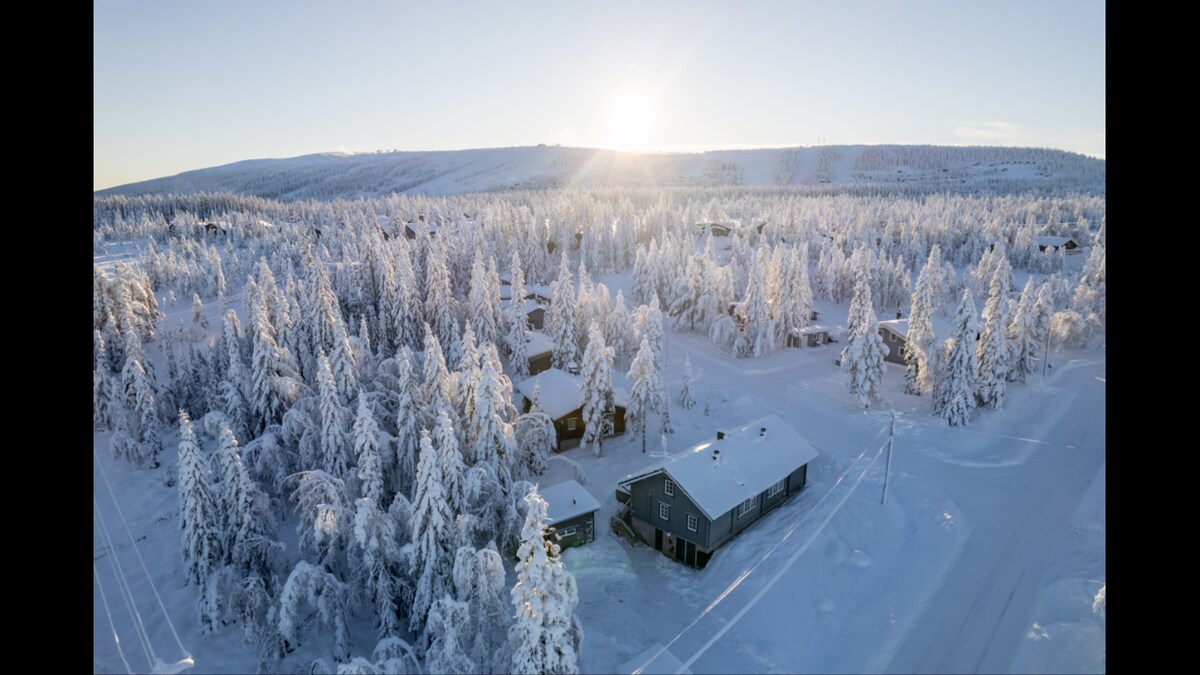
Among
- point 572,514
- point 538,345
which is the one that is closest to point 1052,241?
point 538,345

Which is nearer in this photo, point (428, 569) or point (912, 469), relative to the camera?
point (428, 569)

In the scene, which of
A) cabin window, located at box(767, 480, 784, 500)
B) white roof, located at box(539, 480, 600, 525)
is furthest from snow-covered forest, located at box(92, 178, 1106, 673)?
cabin window, located at box(767, 480, 784, 500)

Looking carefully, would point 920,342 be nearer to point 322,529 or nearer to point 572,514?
point 572,514

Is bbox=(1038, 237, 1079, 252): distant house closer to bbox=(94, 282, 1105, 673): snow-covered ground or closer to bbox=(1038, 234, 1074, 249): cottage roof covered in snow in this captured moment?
bbox=(1038, 234, 1074, 249): cottage roof covered in snow

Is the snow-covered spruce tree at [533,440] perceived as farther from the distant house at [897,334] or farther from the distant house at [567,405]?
the distant house at [897,334]

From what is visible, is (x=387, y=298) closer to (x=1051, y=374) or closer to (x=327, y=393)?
(x=327, y=393)
